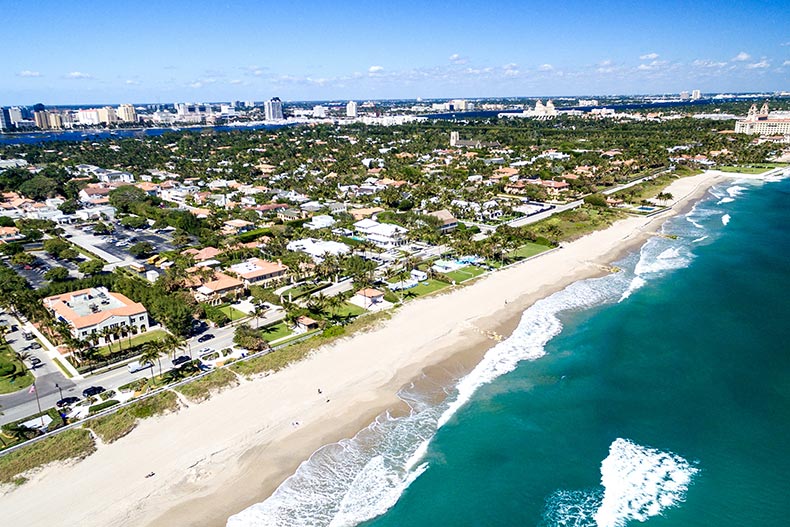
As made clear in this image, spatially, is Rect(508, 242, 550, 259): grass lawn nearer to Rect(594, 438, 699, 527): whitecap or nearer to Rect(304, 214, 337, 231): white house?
Rect(304, 214, 337, 231): white house

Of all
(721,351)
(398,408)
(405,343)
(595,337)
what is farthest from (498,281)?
(398,408)

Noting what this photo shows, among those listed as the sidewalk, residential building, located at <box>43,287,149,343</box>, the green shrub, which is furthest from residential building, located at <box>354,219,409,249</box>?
the green shrub

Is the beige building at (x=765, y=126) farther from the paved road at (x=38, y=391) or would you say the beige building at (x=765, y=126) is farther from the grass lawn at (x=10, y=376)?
the grass lawn at (x=10, y=376)

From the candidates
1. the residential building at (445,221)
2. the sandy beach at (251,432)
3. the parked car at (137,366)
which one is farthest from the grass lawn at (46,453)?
the residential building at (445,221)

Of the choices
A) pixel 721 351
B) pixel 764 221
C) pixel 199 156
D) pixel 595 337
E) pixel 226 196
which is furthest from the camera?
pixel 199 156

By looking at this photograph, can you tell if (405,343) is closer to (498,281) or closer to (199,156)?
(498,281)
